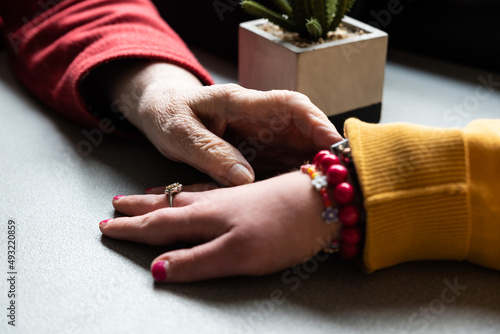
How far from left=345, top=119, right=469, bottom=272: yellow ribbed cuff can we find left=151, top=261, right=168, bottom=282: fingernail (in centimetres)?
21

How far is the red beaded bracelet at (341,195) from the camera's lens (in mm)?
514

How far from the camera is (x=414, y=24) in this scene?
112 centimetres

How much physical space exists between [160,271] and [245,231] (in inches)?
3.8

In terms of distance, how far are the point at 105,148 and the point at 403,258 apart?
1.59 feet

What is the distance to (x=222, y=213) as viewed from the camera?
1.74 ft

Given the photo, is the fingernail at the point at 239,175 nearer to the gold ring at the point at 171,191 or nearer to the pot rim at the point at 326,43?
the gold ring at the point at 171,191

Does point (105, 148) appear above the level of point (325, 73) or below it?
below

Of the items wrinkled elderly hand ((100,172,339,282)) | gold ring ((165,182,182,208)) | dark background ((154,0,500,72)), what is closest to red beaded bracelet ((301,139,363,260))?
wrinkled elderly hand ((100,172,339,282))

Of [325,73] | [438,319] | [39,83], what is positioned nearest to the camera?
[438,319]

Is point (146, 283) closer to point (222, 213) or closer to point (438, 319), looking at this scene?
point (222, 213)

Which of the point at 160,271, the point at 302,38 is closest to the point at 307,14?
the point at 302,38

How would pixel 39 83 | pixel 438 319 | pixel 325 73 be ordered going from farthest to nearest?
pixel 39 83, pixel 325 73, pixel 438 319

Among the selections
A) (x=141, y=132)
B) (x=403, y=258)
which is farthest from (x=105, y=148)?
(x=403, y=258)

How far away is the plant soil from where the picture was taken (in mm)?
783
